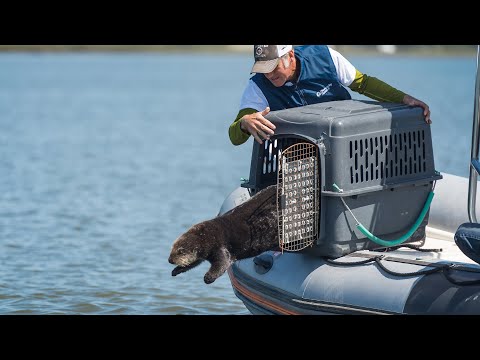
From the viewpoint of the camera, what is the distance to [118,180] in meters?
13.8

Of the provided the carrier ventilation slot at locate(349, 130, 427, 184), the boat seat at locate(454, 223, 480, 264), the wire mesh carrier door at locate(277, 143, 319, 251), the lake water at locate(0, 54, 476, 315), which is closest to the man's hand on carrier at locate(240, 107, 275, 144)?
the wire mesh carrier door at locate(277, 143, 319, 251)

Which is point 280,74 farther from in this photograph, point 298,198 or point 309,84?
point 298,198

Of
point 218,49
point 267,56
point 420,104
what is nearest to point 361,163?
point 420,104

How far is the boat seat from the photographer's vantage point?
4.88 metres

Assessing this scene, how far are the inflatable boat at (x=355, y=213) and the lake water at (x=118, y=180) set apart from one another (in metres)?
1.70

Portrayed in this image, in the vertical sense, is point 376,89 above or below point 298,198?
above

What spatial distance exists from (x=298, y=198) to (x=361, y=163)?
0.37 m

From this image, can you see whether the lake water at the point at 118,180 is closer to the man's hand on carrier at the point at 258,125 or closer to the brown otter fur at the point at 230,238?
the brown otter fur at the point at 230,238

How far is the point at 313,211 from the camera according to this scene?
17.7 feet

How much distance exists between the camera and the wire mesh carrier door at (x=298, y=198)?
531cm

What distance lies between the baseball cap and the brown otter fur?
2.02 feet

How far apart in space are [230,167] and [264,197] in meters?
9.43

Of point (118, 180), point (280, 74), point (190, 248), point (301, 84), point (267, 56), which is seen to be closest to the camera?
point (190, 248)
